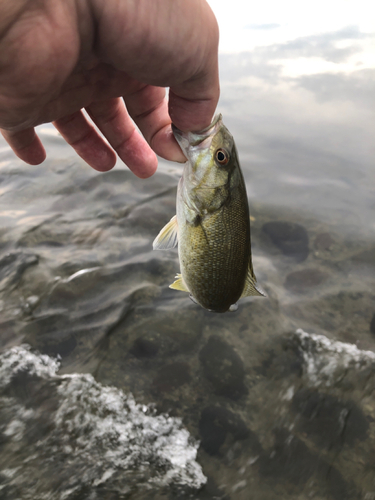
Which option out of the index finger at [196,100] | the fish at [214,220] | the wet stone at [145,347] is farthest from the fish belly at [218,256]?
the wet stone at [145,347]

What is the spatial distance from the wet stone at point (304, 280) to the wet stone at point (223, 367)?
136 centimetres

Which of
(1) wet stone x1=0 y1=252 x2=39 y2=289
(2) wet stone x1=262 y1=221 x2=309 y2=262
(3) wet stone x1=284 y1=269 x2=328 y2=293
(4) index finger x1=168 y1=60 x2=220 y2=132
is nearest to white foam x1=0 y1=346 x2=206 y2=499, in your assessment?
(1) wet stone x1=0 y1=252 x2=39 y2=289

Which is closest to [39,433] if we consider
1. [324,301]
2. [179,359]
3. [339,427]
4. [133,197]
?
[179,359]

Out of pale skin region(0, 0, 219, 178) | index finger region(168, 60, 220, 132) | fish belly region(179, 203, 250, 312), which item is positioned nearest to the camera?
pale skin region(0, 0, 219, 178)

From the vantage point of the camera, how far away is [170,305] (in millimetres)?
4145

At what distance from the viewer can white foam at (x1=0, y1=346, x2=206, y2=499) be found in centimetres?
282

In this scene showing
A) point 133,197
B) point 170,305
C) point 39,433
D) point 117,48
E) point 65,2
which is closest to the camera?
point 65,2

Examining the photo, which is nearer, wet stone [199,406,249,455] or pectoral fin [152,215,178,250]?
pectoral fin [152,215,178,250]

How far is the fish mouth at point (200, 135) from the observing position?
2.06 m

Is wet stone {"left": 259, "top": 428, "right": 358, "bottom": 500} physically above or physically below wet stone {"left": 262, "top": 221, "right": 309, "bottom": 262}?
below

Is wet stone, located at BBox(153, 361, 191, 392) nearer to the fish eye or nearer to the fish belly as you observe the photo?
the fish belly

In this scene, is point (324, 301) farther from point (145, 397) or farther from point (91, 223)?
point (91, 223)

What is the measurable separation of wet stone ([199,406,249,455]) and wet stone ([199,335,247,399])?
0.18 meters

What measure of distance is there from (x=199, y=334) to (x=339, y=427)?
1522 millimetres
